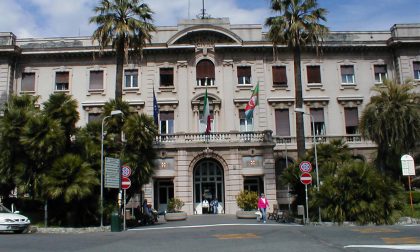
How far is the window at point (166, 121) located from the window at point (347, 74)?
47.0ft

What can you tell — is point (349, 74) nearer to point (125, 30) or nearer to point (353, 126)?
point (353, 126)

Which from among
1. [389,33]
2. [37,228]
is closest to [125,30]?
[37,228]

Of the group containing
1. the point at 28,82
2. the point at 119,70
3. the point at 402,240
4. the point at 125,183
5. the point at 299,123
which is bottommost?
the point at 402,240

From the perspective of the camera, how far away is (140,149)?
24938 mm

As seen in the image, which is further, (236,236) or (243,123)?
(243,123)

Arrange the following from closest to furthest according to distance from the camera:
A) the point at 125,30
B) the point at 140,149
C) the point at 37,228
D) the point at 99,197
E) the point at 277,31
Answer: the point at 37,228, the point at 99,197, the point at 140,149, the point at 125,30, the point at 277,31

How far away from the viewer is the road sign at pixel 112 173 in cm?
2148

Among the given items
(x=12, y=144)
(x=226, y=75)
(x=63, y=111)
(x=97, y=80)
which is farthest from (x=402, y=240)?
(x=97, y=80)

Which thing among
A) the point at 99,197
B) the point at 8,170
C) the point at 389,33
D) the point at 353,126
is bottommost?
the point at 99,197

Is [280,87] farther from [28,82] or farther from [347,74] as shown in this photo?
[28,82]

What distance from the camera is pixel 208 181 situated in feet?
110

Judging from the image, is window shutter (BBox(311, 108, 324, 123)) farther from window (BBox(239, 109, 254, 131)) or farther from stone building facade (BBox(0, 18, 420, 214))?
window (BBox(239, 109, 254, 131))

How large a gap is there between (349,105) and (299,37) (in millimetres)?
10236

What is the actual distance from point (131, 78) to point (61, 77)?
5723 mm
